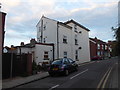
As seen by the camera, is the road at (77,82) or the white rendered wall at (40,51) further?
the white rendered wall at (40,51)

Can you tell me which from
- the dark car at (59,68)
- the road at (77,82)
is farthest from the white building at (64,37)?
the road at (77,82)

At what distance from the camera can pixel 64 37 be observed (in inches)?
1097

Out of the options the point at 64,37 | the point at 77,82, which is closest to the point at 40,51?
the point at 64,37

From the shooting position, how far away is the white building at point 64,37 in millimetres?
26328

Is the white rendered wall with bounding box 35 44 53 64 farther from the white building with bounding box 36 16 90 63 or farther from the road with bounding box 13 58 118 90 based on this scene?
the road with bounding box 13 58 118 90

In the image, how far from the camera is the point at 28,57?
15586mm

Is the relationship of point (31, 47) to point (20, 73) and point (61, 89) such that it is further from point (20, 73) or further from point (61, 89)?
point (61, 89)

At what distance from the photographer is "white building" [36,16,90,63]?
86.4 feet

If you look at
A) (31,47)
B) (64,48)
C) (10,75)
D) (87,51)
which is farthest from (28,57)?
(87,51)

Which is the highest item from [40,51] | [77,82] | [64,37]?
[64,37]

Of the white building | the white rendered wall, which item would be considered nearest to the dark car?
the white rendered wall

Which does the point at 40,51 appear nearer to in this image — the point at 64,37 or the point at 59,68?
the point at 64,37

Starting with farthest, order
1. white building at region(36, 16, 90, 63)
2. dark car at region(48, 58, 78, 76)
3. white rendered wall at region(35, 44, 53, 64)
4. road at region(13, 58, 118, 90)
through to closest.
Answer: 1. white building at region(36, 16, 90, 63)
2. white rendered wall at region(35, 44, 53, 64)
3. dark car at region(48, 58, 78, 76)
4. road at region(13, 58, 118, 90)

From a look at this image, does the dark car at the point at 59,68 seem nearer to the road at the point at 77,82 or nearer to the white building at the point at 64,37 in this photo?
the road at the point at 77,82
